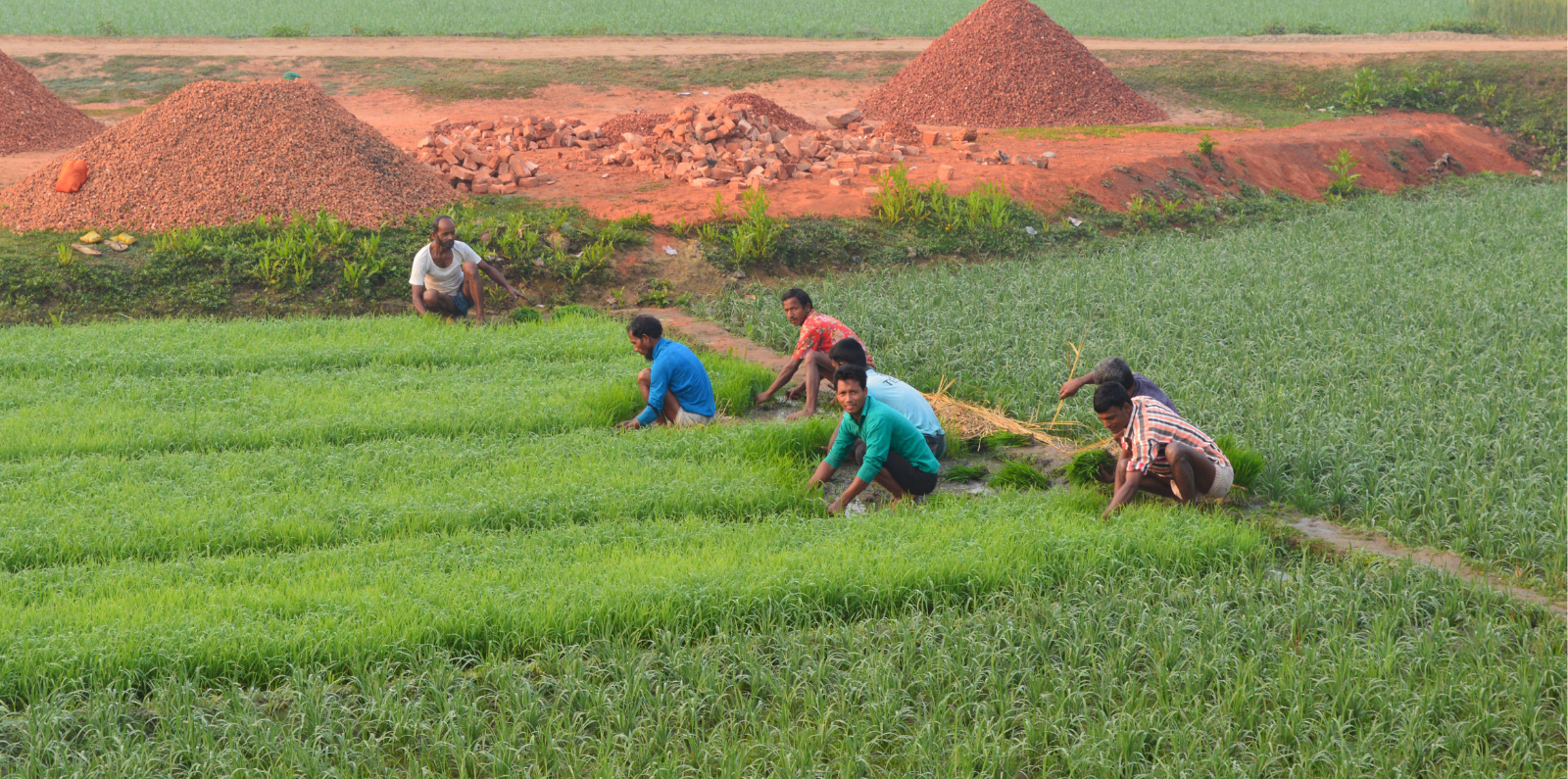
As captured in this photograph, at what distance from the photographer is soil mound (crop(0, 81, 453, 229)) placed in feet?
46.4

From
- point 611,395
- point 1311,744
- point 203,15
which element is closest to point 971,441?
point 611,395

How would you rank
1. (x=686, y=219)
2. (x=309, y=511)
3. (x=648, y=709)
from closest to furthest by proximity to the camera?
(x=648, y=709) < (x=309, y=511) < (x=686, y=219)

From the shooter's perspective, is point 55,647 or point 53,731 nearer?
point 53,731

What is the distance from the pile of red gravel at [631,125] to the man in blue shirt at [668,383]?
436 inches

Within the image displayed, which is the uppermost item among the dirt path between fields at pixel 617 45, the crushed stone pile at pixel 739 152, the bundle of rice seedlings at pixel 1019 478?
the dirt path between fields at pixel 617 45

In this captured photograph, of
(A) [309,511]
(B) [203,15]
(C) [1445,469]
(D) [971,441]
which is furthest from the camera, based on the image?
(B) [203,15]

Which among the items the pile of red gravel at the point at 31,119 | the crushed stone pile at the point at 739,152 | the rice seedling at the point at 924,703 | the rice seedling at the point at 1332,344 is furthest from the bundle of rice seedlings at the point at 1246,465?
the pile of red gravel at the point at 31,119

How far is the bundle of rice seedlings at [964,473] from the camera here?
830cm

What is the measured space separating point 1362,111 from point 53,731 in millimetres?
26911

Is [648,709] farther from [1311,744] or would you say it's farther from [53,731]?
[1311,744]

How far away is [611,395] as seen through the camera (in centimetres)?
941

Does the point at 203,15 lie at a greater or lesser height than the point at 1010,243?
greater

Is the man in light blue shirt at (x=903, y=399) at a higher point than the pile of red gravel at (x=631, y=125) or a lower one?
lower

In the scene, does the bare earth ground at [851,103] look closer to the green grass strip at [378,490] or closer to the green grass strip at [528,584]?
the green grass strip at [378,490]
